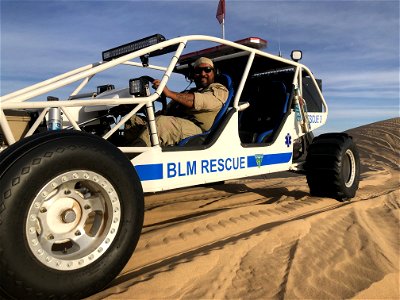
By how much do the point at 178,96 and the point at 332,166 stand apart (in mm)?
2364

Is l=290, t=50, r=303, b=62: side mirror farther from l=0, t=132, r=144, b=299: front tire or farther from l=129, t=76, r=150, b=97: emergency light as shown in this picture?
l=0, t=132, r=144, b=299: front tire


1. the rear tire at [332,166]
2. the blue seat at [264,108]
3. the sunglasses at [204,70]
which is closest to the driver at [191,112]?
the sunglasses at [204,70]

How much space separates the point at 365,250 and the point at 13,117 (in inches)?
119

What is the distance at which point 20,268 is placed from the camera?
1.77 meters

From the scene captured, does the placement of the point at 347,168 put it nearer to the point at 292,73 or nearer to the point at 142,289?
the point at 292,73

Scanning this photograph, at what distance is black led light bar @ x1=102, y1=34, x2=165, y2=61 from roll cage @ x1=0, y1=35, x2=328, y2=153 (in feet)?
0.20

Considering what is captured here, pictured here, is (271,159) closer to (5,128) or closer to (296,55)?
(296,55)

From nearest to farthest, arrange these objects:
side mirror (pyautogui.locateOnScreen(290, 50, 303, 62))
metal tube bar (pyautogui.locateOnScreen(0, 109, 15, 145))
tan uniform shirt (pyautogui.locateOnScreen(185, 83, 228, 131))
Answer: metal tube bar (pyautogui.locateOnScreen(0, 109, 15, 145)), tan uniform shirt (pyautogui.locateOnScreen(185, 83, 228, 131)), side mirror (pyautogui.locateOnScreen(290, 50, 303, 62))

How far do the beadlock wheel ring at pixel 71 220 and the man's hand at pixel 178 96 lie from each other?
4.40ft

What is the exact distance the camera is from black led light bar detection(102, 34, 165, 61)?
3.29 m

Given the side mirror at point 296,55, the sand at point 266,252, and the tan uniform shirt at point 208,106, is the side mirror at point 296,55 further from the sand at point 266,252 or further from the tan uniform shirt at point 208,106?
the sand at point 266,252

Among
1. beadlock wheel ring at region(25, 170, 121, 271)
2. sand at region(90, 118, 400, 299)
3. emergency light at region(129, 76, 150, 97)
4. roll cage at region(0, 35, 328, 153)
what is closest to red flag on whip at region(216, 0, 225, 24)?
roll cage at region(0, 35, 328, 153)

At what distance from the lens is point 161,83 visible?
10.2 feet

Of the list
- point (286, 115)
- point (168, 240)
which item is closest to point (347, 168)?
point (286, 115)
